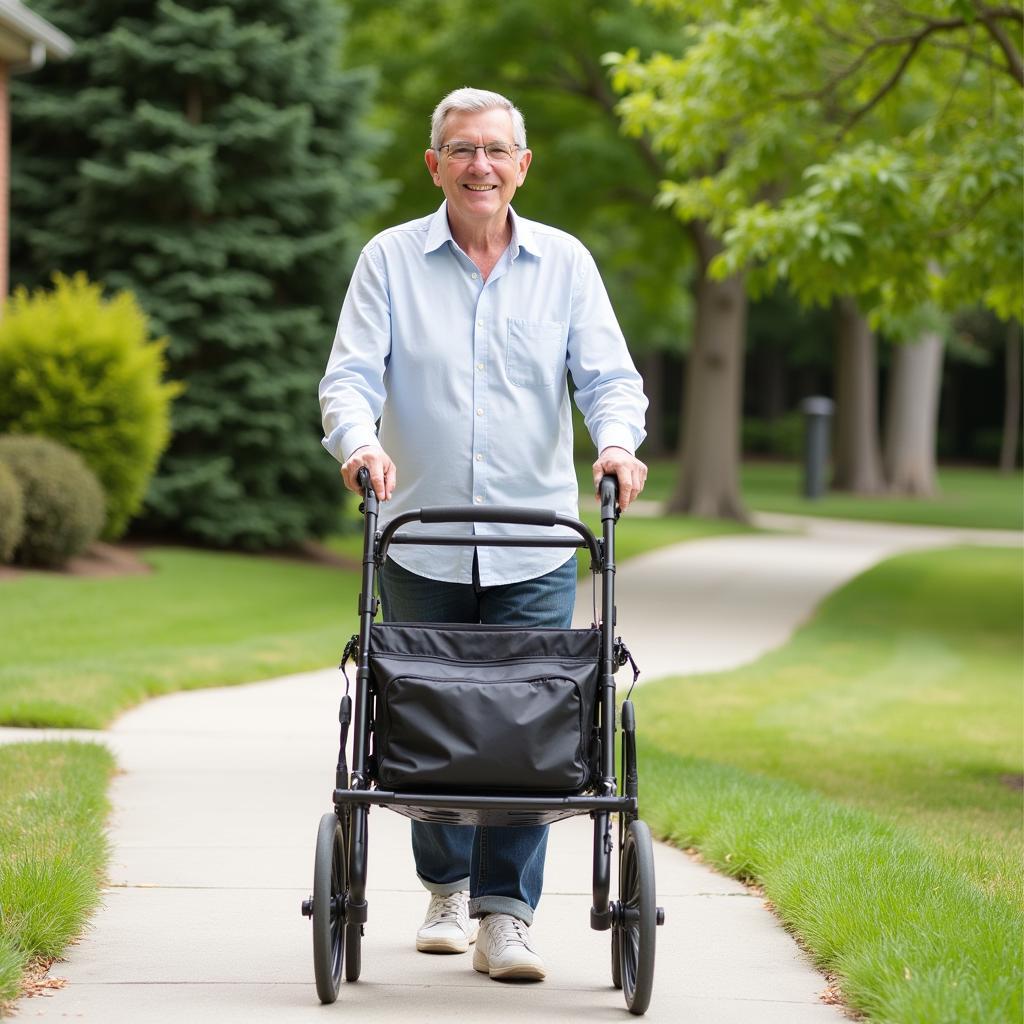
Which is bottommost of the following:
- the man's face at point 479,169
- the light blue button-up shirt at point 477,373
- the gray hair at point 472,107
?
the light blue button-up shirt at point 477,373

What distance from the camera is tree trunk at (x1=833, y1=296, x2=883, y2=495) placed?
120 feet

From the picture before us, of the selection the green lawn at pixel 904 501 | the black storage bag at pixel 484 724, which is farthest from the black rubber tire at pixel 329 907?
the green lawn at pixel 904 501

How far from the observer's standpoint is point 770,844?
5266 millimetres

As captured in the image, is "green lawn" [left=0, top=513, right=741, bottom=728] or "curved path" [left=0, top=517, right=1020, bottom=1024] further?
"green lawn" [left=0, top=513, right=741, bottom=728]

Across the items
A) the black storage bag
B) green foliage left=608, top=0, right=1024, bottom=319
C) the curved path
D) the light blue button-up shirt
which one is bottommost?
the curved path

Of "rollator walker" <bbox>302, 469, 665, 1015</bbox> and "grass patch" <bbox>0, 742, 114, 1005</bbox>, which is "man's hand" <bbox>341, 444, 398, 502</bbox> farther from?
"grass patch" <bbox>0, 742, 114, 1005</bbox>

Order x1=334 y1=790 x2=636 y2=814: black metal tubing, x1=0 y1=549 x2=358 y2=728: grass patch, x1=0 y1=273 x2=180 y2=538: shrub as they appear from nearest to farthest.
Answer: x1=334 y1=790 x2=636 y2=814: black metal tubing, x1=0 y1=549 x2=358 y2=728: grass patch, x1=0 y1=273 x2=180 y2=538: shrub

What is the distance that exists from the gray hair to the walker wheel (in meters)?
1.71

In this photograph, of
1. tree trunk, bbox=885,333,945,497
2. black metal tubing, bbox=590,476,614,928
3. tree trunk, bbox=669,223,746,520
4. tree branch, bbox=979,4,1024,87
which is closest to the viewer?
black metal tubing, bbox=590,476,614,928

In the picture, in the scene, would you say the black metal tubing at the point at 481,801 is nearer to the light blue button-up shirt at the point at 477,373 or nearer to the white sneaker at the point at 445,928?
the light blue button-up shirt at the point at 477,373

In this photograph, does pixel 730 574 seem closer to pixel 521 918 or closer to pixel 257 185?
pixel 257 185

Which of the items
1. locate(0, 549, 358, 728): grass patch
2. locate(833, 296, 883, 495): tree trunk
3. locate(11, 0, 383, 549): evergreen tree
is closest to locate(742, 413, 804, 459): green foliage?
locate(833, 296, 883, 495): tree trunk

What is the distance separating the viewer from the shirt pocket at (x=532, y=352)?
165 inches

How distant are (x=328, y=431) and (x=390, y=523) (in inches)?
12.7
